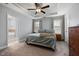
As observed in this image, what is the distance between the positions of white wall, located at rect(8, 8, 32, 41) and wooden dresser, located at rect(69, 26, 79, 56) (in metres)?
0.97

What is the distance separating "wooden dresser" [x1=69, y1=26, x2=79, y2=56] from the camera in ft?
4.58

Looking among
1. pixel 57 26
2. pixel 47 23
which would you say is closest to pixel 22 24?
pixel 47 23

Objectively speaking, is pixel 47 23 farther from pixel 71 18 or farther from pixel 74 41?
pixel 74 41

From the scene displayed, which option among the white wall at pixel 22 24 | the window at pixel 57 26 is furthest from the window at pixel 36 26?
the window at pixel 57 26

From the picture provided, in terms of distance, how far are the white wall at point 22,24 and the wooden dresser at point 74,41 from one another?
967 mm

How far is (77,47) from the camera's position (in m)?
1.39

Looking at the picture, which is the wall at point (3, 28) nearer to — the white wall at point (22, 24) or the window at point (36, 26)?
the white wall at point (22, 24)

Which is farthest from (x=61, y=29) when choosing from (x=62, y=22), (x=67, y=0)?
(x=67, y=0)

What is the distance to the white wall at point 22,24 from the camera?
1.94 metres

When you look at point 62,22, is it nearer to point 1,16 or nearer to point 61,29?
point 61,29

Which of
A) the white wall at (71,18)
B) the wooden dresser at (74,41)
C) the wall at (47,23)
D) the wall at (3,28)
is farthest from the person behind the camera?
the wall at (47,23)

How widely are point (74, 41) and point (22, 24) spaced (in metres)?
1.31

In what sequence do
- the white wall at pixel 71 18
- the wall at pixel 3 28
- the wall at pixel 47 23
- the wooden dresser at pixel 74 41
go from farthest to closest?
the wall at pixel 47 23 → the wall at pixel 3 28 → the white wall at pixel 71 18 → the wooden dresser at pixel 74 41

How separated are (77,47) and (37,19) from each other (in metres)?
1.06
